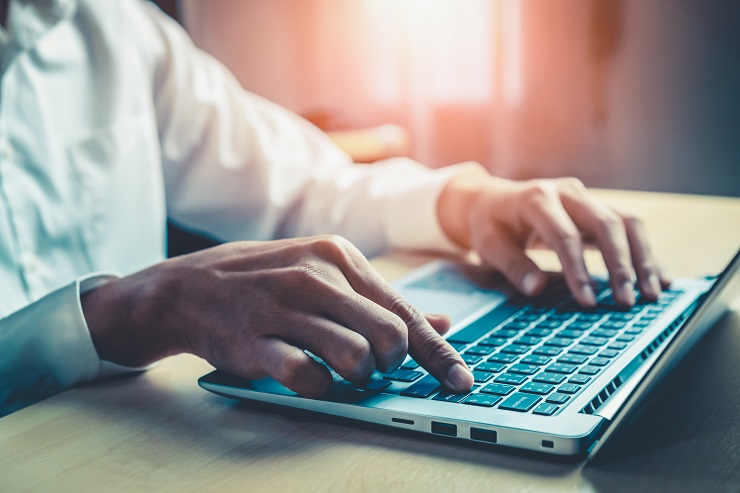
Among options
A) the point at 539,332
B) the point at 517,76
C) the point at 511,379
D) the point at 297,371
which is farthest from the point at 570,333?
the point at 517,76

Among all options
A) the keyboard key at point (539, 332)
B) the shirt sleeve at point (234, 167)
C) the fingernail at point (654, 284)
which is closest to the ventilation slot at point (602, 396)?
the keyboard key at point (539, 332)

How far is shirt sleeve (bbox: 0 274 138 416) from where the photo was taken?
1.87 ft

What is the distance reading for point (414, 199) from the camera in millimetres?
977

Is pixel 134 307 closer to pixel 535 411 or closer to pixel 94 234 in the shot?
pixel 535 411

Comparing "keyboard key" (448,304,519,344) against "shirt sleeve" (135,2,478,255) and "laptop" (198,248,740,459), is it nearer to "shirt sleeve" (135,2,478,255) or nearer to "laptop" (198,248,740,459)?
"laptop" (198,248,740,459)

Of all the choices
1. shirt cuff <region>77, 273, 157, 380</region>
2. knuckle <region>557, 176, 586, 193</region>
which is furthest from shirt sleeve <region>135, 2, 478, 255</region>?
shirt cuff <region>77, 273, 157, 380</region>

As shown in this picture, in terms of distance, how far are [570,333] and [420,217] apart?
0.39 m

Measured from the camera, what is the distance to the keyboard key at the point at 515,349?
0.54 metres

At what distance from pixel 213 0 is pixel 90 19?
2.02 metres

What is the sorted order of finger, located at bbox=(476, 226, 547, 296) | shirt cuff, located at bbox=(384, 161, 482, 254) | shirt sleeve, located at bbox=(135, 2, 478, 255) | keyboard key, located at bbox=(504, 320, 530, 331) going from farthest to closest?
1. shirt sleeve, located at bbox=(135, 2, 478, 255)
2. shirt cuff, located at bbox=(384, 161, 482, 254)
3. finger, located at bbox=(476, 226, 547, 296)
4. keyboard key, located at bbox=(504, 320, 530, 331)

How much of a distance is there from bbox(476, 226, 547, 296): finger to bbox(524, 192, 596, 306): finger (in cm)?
3

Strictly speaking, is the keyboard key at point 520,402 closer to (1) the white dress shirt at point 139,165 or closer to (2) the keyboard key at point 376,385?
(2) the keyboard key at point 376,385

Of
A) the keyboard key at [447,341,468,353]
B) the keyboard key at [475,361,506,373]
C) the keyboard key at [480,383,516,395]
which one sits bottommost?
the keyboard key at [447,341,468,353]

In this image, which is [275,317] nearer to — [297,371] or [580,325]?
[297,371]
